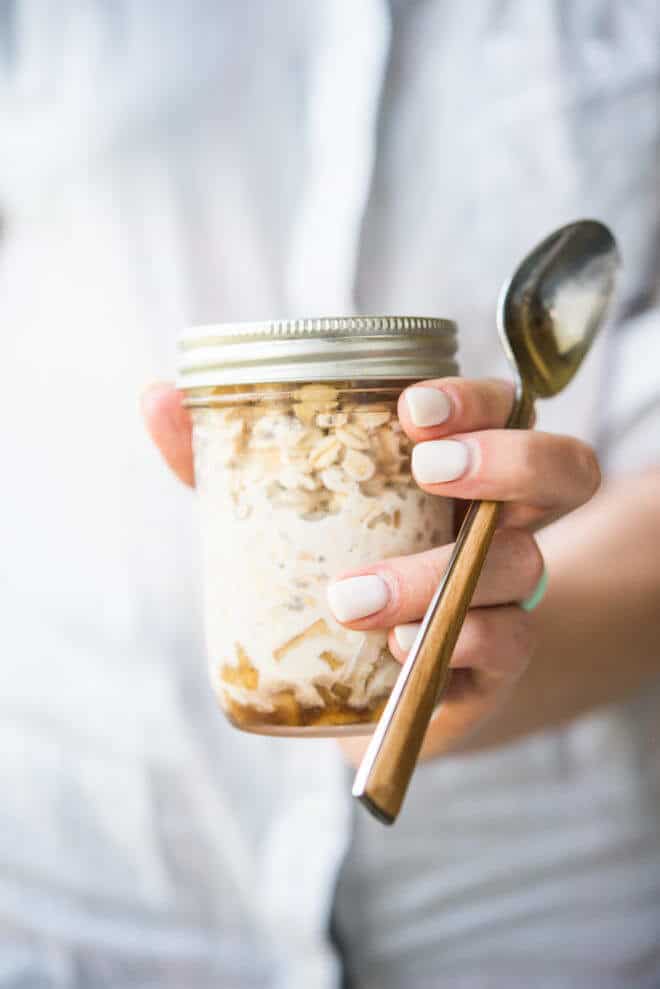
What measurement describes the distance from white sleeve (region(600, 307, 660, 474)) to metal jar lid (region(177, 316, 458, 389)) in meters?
0.42

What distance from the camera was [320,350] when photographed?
0.47 m

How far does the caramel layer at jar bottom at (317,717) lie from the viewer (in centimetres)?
50

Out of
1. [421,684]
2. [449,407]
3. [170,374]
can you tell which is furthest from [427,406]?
[170,374]

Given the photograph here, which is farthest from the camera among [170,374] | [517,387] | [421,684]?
[170,374]

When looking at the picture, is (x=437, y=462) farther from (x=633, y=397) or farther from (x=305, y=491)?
(x=633, y=397)

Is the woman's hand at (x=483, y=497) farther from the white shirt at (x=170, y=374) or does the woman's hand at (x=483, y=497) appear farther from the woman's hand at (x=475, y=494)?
the white shirt at (x=170, y=374)

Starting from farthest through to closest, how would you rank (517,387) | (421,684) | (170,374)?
1. (170,374)
2. (517,387)
3. (421,684)

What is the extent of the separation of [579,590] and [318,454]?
1.19 feet

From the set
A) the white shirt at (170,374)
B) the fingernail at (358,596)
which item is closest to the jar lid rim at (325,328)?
the fingernail at (358,596)

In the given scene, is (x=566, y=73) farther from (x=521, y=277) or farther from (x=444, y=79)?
(x=521, y=277)

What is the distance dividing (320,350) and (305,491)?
0.06m

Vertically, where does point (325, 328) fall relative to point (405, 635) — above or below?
above

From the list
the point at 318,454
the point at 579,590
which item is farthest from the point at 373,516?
the point at 579,590

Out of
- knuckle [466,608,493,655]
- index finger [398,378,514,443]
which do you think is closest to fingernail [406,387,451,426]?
index finger [398,378,514,443]
